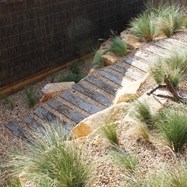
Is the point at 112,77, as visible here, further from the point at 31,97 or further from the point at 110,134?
the point at 110,134

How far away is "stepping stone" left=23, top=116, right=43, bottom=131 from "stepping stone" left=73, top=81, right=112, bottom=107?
2.50 ft

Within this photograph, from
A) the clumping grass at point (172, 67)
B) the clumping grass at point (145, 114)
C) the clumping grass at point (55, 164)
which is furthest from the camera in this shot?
the clumping grass at point (172, 67)

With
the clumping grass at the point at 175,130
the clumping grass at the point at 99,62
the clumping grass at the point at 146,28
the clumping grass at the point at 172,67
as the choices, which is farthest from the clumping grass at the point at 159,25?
the clumping grass at the point at 175,130

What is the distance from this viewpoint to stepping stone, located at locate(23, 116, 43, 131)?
4.45 m

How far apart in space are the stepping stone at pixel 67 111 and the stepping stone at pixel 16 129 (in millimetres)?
529

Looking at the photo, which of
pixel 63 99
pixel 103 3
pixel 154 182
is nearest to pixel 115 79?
pixel 63 99

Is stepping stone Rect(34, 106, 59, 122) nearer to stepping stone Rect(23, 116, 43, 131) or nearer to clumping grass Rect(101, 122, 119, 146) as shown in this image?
stepping stone Rect(23, 116, 43, 131)

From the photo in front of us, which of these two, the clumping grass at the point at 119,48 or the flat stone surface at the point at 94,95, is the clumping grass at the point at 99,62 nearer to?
the clumping grass at the point at 119,48

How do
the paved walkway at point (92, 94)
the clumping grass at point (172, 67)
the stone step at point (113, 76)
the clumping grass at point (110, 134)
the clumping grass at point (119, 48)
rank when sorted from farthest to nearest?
the clumping grass at point (119, 48) < the stone step at point (113, 76) < the paved walkway at point (92, 94) < the clumping grass at point (172, 67) < the clumping grass at point (110, 134)

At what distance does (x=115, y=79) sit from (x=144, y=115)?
6.11 ft

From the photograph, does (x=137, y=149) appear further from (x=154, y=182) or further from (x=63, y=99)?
(x=63, y=99)

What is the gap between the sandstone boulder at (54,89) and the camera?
4.94 meters

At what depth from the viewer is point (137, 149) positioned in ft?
9.00

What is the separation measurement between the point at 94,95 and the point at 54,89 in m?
0.67
